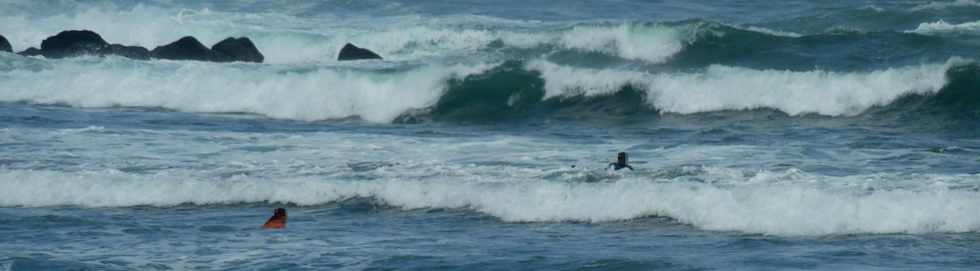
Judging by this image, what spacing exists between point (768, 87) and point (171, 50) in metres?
12.2

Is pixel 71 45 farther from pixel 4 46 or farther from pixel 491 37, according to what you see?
pixel 491 37

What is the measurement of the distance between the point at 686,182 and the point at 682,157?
2318mm

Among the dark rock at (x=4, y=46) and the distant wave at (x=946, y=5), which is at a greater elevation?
the distant wave at (x=946, y=5)

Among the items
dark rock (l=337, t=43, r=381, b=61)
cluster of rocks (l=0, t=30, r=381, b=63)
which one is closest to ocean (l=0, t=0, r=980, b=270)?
dark rock (l=337, t=43, r=381, b=61)

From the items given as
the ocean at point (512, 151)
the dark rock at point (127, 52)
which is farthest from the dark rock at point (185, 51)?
the ocean at point (512, 151)

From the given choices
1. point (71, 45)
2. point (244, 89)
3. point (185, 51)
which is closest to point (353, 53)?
point (185, 51)

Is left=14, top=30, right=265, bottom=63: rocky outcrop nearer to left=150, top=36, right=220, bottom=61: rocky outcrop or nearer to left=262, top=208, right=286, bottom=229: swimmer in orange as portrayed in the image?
left=150, top=36, right=220, bottom=61: rocky outcrop

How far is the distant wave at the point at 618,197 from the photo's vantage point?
14344 mm

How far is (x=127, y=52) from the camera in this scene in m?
31.9

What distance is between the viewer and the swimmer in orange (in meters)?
14.6

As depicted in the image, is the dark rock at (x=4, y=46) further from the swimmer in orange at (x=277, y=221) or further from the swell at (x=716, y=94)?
the swimmer in orange at (x=277, y=221)

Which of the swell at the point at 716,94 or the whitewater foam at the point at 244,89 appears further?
the whitewater foam at the point at 244,89

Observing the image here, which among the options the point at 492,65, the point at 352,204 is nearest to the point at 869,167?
the point at 352,204

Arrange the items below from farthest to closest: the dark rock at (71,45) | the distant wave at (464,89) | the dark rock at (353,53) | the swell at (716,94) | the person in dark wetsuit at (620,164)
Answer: the dark rock at (353,53), the dark rock at (71,45), the distant wave at (464,89), the swell at (716,94), the person in dark wetsuit at (620,164)
